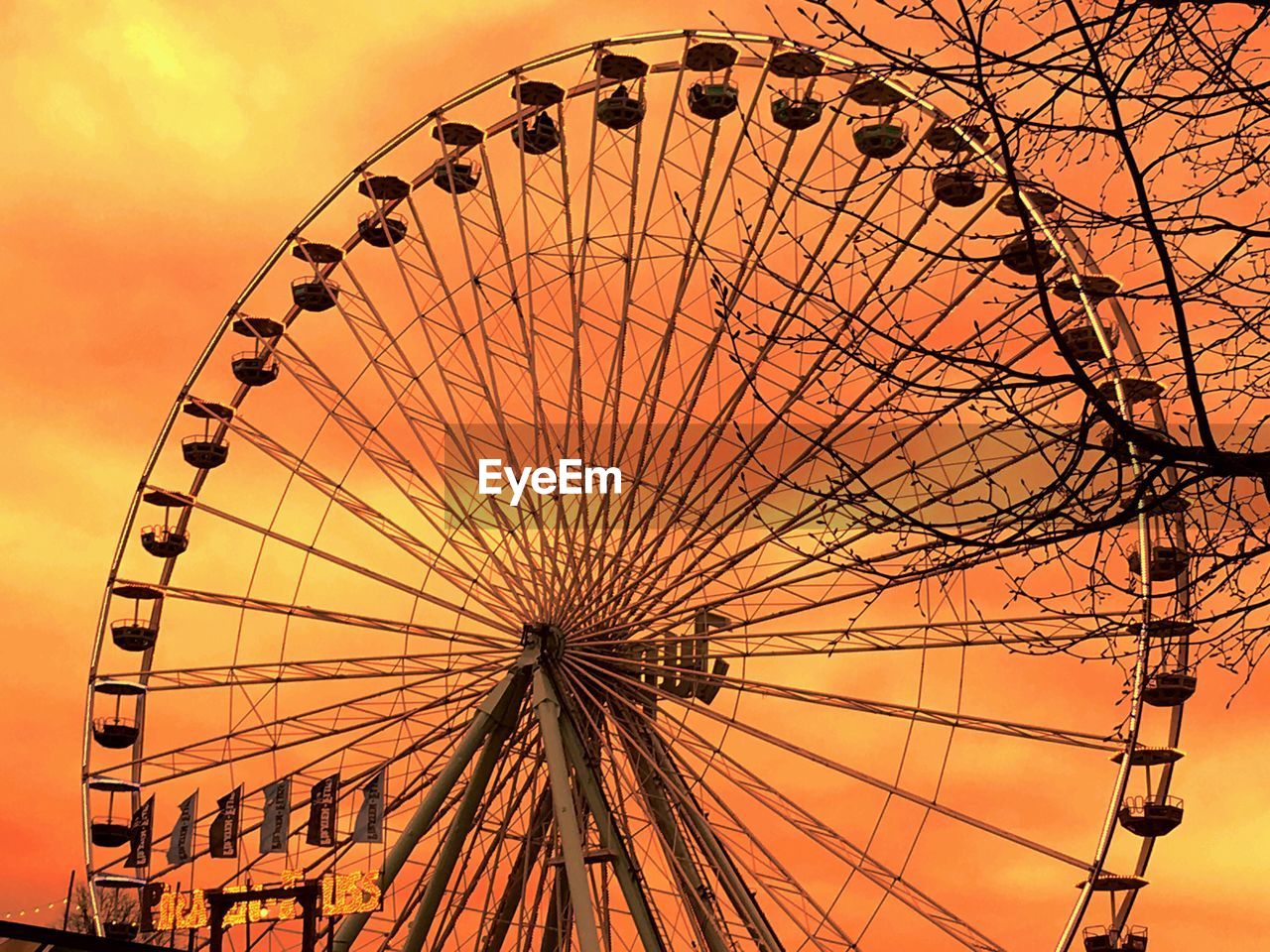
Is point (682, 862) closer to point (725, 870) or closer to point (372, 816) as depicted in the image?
point (725, 870)

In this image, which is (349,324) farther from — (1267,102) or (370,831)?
(1267,102)

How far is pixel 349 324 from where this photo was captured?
32.8 metres

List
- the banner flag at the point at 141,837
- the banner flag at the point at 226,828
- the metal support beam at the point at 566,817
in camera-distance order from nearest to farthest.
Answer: the metal support beam at the point at 566,817 → the banner flag at the point at 226,828 → the banner flag at the point at 141,837

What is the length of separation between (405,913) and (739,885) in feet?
17.1

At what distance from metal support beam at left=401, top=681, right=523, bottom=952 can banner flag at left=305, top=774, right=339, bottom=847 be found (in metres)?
1.65

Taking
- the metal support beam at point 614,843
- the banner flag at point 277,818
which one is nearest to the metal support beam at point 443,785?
the metal support beam at point 614,843

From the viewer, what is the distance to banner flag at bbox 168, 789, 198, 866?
103 ft

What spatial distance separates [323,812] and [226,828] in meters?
1.89

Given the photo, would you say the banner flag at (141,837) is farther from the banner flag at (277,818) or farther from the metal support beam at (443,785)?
the metal support beam at (443,785)

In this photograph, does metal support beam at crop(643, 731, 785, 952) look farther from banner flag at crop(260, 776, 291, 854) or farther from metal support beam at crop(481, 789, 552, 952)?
banner flag at crop(260, 776, 291, 854)

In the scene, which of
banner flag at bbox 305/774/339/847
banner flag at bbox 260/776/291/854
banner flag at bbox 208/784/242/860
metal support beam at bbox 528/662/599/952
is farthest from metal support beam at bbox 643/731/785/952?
banner flag at bbox 208/784/242/860

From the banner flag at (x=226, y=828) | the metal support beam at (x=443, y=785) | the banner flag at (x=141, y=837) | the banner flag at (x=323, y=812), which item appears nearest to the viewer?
the metal support beam at (x=443, y=785)

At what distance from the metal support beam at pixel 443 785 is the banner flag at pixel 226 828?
242 cm

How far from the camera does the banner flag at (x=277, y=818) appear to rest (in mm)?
29781
